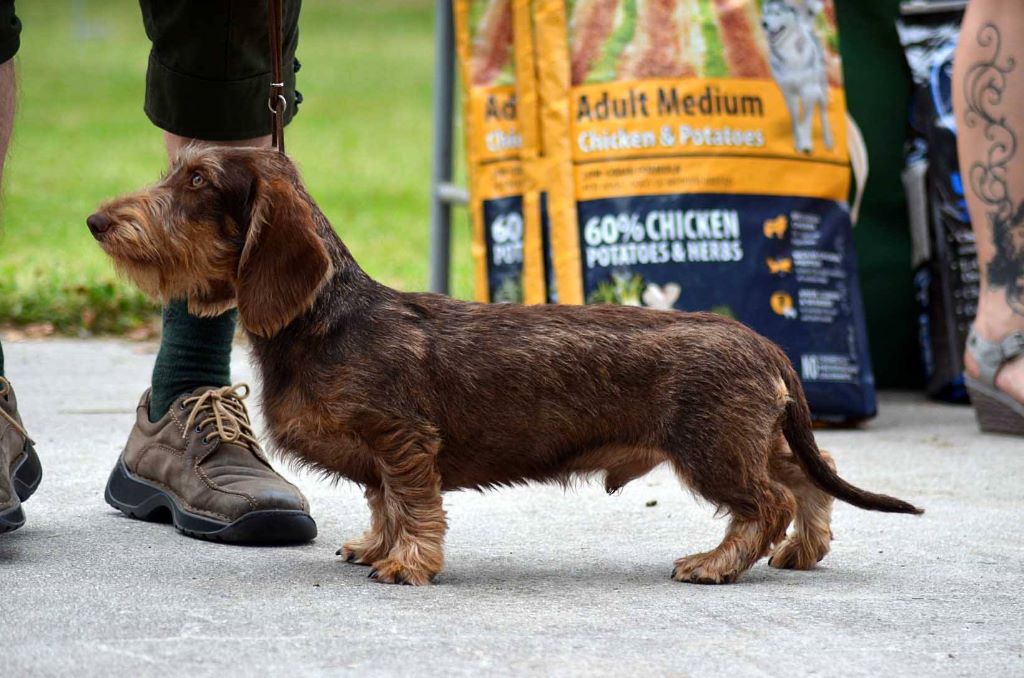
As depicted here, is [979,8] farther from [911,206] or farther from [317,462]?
[317,462]

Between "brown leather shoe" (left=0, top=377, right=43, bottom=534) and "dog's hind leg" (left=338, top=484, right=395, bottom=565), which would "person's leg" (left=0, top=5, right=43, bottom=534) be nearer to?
"brown leather shoe" (left=0, top=377, right=43, bottom=534)

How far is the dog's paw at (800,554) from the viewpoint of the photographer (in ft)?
10.4

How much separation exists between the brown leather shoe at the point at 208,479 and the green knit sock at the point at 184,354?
0.04 m

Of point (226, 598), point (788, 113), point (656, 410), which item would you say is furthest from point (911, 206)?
point (226, 598)

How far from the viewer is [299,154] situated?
1494cm

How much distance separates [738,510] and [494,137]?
2.57m

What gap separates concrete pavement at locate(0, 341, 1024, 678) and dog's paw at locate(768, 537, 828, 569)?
0.03 metres

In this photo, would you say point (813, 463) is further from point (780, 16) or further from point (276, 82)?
point (780, 16)

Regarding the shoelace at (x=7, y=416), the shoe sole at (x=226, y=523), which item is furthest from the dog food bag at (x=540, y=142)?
the shoelace at (x=7, y=416)

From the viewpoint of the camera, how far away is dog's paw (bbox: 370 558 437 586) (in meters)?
2.91

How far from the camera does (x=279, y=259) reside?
114 inches

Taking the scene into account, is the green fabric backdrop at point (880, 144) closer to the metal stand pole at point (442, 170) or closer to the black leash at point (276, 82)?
the metal stand pole at point (442, 170)

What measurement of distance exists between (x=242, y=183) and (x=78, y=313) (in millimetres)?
3680

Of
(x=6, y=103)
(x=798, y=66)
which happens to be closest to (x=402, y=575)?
(x=6, y=103)
